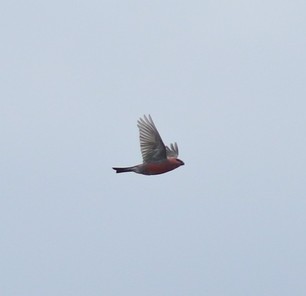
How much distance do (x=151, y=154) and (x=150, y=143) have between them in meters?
0.41

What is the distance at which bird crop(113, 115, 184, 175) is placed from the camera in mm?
32062

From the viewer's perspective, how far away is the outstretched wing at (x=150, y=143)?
3212 centimetres

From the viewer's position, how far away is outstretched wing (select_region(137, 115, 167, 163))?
32125 millimetres

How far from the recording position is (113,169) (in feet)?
106

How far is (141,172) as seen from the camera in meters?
32.2

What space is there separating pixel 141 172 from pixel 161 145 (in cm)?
123

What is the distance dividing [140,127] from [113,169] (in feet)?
6.05

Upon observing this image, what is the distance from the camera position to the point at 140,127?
32375mm

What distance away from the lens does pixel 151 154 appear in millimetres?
32312

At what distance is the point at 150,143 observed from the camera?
106 feet

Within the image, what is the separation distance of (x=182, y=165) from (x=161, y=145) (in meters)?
1.07

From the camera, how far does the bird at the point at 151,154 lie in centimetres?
3206

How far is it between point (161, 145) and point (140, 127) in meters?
1.05
